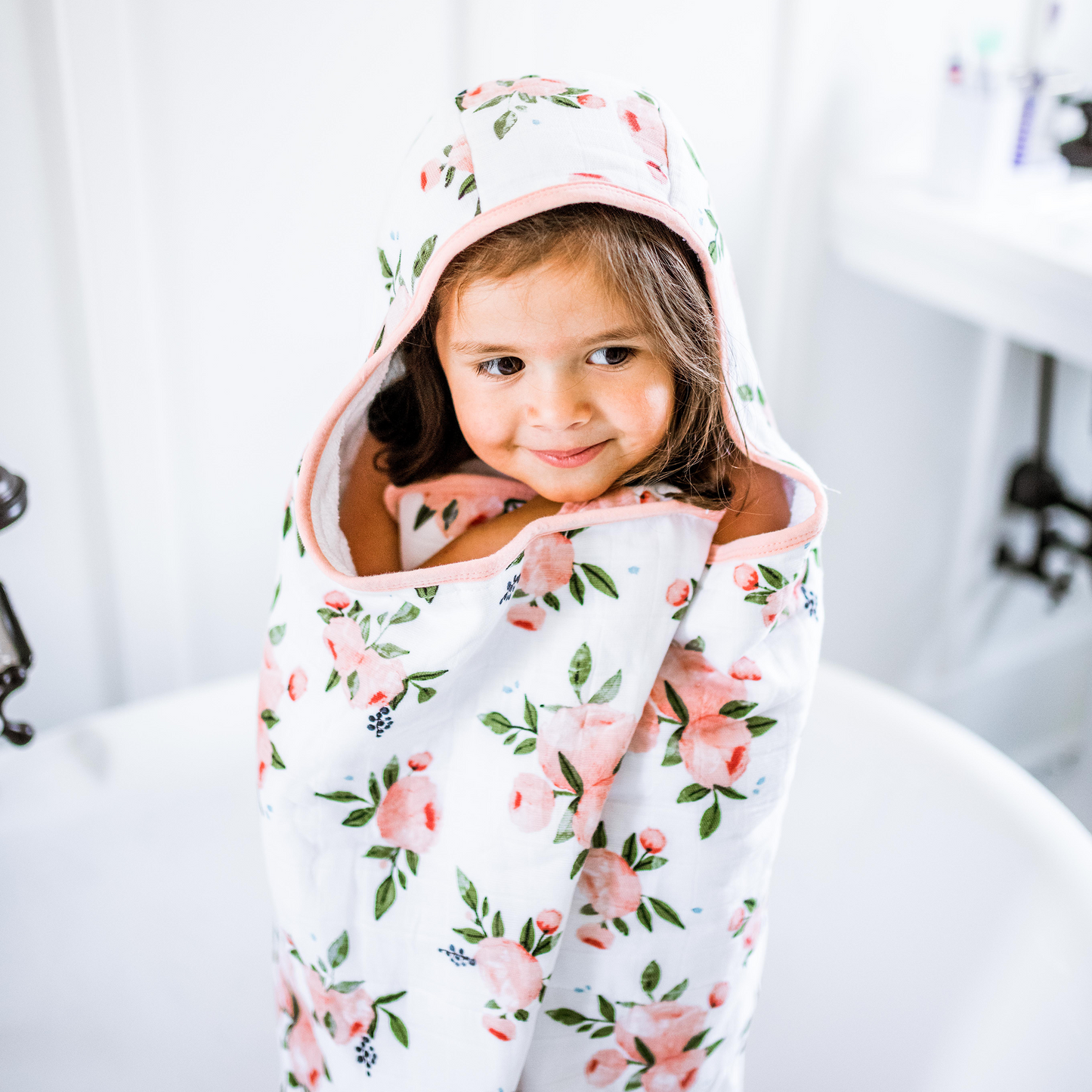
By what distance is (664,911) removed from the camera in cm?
85

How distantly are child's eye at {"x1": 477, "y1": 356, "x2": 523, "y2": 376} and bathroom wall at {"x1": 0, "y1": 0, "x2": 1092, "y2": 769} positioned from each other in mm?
129

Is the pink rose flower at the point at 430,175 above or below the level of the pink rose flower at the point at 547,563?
above

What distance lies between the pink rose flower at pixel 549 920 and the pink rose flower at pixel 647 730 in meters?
0.13

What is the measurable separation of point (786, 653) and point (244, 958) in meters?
0.77

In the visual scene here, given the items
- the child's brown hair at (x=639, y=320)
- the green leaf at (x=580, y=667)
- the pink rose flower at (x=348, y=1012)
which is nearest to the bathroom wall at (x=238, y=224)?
the child's brown hair at (x=639, y=320)

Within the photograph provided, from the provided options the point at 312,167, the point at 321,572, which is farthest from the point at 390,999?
the point at 312,167

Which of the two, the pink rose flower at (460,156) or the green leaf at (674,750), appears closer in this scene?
the pink rose flower at (460,156)

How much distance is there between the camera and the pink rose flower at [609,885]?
849 millimetres

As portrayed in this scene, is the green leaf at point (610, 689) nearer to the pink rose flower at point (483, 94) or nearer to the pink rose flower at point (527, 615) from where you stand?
the pink rose flower at point (527, 615)

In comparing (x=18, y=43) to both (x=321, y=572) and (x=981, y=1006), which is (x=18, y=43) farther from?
(x=981, y=1006)

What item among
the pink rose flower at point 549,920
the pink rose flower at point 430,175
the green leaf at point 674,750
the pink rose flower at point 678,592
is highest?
the pink rose flower at point 430,175

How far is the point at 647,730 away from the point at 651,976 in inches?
8.0

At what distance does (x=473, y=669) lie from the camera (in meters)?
0.82

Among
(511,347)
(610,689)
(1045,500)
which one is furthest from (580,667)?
(1045,500)
